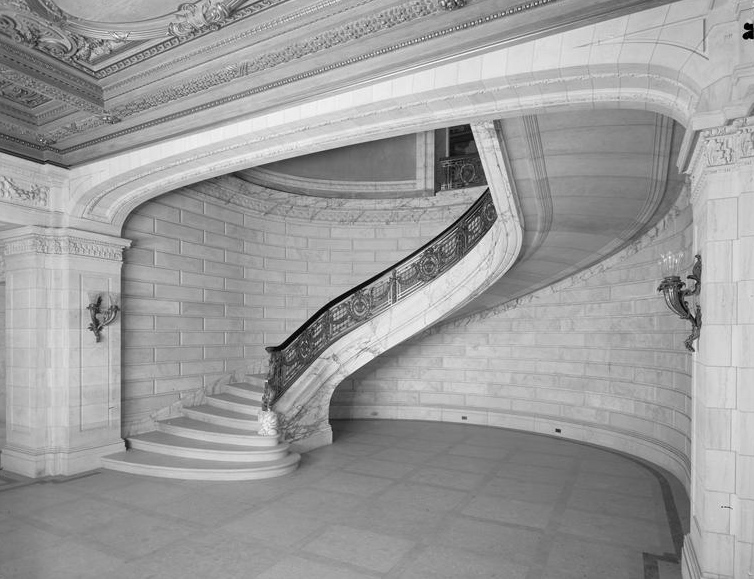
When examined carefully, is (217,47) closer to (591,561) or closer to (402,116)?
(402,116)

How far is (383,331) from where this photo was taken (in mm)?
6738

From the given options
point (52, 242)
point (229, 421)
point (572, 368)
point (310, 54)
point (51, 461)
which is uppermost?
point (310, 54)

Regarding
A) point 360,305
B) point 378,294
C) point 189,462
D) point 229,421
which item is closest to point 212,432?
point 229,421

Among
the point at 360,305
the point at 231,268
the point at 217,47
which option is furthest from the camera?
the point at 231,268

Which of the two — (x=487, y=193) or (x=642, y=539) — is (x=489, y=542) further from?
(x=487, y=193)

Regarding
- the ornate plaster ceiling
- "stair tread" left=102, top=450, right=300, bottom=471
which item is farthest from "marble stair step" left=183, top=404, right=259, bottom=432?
the ornate plaster ceiling

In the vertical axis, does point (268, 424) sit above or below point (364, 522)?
above

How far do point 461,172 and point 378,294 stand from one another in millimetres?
3277

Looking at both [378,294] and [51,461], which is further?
[378,294]

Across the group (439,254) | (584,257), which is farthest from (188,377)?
(584,257)

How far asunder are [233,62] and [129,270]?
139 inches

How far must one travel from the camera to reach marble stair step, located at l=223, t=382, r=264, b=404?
702 centimetres

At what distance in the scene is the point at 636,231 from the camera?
6137 mm

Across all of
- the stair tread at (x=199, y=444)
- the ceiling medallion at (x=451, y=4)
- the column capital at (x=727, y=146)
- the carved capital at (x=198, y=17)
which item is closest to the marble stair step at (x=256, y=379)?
the stair tread at (x=199, y=444)
